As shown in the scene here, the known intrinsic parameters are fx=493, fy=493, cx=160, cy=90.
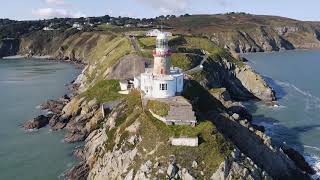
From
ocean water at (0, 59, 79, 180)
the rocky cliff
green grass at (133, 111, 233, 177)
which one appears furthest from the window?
ocean water at (0, 59, 79, 180)

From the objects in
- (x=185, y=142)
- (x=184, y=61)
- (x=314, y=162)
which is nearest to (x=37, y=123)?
(x=184, y=61)

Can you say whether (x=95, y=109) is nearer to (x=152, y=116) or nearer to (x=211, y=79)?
(x=152, y=116)

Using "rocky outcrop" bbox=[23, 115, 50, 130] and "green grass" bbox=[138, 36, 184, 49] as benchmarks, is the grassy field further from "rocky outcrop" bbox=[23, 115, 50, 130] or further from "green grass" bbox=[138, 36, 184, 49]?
"green grass" bbox=[138, 36, 184, 49]

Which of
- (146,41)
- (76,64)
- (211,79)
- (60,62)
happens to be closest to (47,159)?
(211,79)

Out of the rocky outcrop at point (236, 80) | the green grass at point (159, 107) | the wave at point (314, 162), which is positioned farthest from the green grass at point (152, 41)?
the green grass at point (159, 107)

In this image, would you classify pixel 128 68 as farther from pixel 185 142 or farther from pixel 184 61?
pixel 185 142
